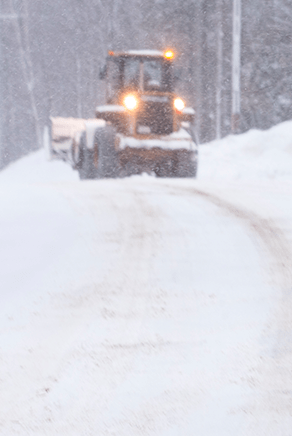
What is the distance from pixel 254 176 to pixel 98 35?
22460 mm

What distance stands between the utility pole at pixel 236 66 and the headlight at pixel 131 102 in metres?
6.89

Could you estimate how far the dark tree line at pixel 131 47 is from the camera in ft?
57.0

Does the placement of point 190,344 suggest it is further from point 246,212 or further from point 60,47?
point 60,47

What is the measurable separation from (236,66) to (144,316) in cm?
1517

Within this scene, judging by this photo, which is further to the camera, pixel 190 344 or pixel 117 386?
pixel 190 344

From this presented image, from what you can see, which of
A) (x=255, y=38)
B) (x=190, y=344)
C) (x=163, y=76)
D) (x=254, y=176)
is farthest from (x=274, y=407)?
(x=255, y=38)

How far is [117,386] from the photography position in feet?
8.89

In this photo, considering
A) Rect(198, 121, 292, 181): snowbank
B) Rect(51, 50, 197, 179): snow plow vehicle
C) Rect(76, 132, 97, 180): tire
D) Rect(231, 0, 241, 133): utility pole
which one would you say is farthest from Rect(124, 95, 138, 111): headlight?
Rect(231, 0, 241, 133): utility pole

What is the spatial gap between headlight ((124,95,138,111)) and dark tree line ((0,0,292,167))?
1.43 m

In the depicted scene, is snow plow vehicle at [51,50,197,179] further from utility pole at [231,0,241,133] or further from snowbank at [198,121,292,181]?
utility pole at [231,0,241,133]

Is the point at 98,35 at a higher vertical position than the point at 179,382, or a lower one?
higher

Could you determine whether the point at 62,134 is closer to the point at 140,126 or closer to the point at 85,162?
the point at 85,162

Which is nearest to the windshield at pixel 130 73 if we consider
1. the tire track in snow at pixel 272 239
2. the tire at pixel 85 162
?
the tire at pixel 85 162

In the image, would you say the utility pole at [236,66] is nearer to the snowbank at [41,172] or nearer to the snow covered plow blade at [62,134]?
the snow covered plow blade at [62,134]
